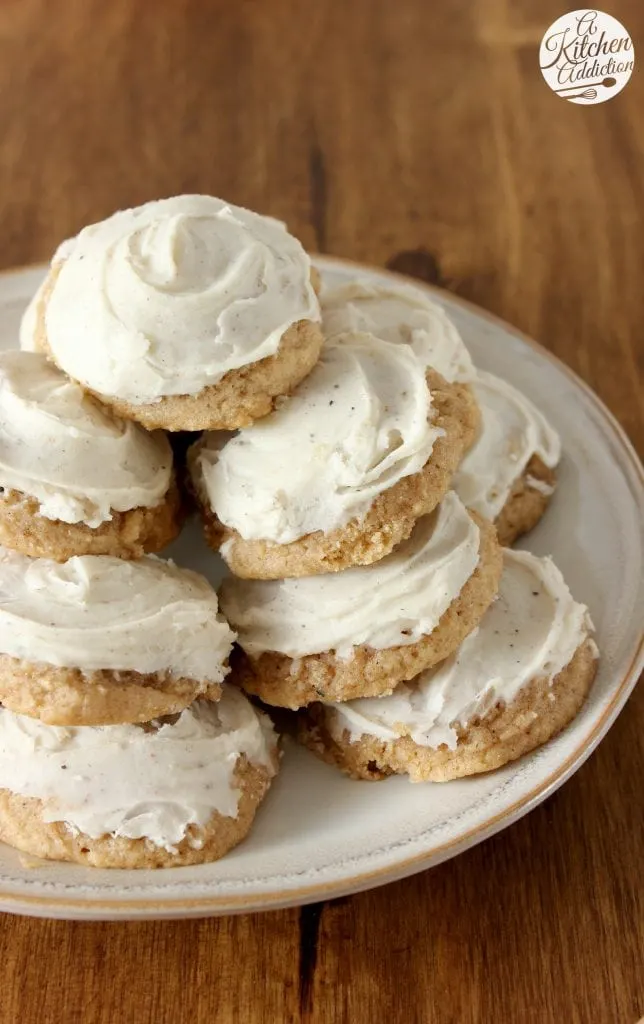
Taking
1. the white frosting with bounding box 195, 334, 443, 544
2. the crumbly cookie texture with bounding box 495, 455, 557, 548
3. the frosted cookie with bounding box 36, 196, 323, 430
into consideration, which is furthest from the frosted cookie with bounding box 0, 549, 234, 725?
the crumbly cookie texture with bounding box 495, 455, 557, 548

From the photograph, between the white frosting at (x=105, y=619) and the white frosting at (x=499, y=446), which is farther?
the white frosting at (x=499, y=446)

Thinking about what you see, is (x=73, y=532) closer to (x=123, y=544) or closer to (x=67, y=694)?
(x=123, y=544)

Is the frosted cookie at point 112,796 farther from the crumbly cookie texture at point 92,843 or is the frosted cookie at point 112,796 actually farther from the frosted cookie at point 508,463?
the frosted cookie at point 508,463

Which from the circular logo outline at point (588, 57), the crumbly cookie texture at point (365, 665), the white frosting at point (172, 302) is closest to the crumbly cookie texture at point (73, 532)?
Answer: the white frosting at point (172, 302)

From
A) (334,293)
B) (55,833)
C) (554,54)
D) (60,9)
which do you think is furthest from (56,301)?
(60,9)

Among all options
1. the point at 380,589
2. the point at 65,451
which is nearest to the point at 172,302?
the point at 65,451

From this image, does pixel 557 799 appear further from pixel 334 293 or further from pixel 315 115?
pixel 315 115

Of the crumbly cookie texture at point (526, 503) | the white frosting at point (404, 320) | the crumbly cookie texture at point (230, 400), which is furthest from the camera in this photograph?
the crumbly cookie texture at point (526, 503)

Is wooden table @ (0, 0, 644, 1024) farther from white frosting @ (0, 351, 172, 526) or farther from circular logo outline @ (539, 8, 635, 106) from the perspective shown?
white frosting @ (0, 351, 172, 526)
